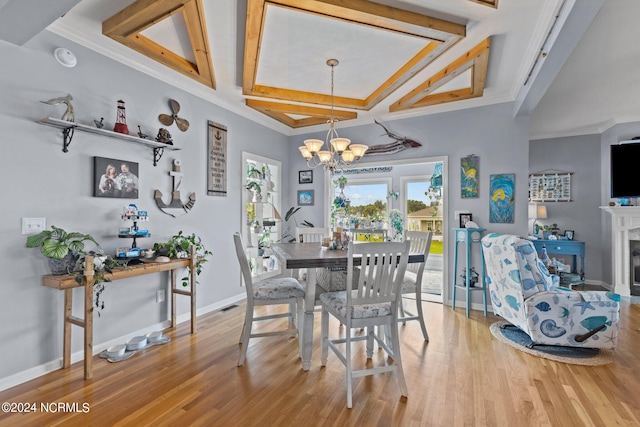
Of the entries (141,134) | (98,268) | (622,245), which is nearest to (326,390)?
(98,268)

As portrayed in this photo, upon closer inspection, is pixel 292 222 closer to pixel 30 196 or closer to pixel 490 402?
pixel 30 196

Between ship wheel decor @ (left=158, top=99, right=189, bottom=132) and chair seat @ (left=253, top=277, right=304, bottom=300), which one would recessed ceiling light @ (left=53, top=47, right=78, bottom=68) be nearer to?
ship wheel decor @ (left=158, top=99, right=189, bottom=132)

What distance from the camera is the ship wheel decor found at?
10.4 ft

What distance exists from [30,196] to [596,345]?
460 cm

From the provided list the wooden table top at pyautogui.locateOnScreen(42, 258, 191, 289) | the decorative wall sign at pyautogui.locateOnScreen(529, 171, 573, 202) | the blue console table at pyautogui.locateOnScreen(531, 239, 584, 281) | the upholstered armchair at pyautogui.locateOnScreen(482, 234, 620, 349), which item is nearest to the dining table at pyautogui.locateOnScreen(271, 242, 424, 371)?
the upholstered armchair at pyautogui.locateOnScreen(482, 234, 620, 349)

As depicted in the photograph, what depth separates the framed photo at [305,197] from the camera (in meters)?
5.14

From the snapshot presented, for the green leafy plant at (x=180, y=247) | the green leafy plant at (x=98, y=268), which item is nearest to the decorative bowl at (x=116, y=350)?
the green leafy plant at (x=98, y=268)

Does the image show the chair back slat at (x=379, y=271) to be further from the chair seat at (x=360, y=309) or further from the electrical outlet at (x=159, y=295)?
the electrical outlet at (x=159, y=295)

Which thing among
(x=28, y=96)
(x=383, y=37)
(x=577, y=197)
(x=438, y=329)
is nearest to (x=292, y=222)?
(x=438, y=329)

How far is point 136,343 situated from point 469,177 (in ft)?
13.5

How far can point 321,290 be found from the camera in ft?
9.82

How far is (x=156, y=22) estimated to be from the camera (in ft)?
7.68

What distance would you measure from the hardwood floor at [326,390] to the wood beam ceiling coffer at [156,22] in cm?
265

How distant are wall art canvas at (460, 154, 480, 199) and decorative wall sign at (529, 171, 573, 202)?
2324mm
